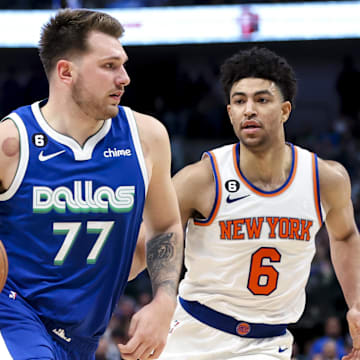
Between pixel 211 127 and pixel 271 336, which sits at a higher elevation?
pixel 211 127

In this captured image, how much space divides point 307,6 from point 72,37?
11.2 metres

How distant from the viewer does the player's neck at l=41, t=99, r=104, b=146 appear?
325 cm

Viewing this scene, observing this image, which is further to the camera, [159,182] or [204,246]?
[204,246]

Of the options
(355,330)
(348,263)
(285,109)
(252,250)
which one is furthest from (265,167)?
(355,330)

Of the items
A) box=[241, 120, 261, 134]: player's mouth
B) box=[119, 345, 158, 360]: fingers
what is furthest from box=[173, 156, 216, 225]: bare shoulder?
box=[119, 345, 158, 360]: fingers

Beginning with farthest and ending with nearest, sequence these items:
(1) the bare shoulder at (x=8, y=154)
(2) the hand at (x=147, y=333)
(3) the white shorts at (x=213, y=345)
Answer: (3) the white shorts at (x=213, y=345) → (1) the bare shoulder at (x=8, y=154) → (2) the hand at (x=147, y=333)

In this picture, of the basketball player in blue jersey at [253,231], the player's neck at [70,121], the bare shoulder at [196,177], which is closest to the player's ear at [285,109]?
the basketball player in blue jersey at [253,231]

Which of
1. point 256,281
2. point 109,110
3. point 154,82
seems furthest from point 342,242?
point 154,82

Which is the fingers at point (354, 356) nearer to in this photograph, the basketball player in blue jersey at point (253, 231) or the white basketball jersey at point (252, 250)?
the basketball player in blue jersey at point (253, 231)

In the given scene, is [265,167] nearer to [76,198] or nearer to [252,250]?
[252,250]

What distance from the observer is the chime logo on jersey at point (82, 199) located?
310cm

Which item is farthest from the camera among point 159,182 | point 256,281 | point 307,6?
point 307,6

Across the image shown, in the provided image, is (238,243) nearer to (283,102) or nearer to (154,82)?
(283,102)

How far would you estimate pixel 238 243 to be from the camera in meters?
4.23
